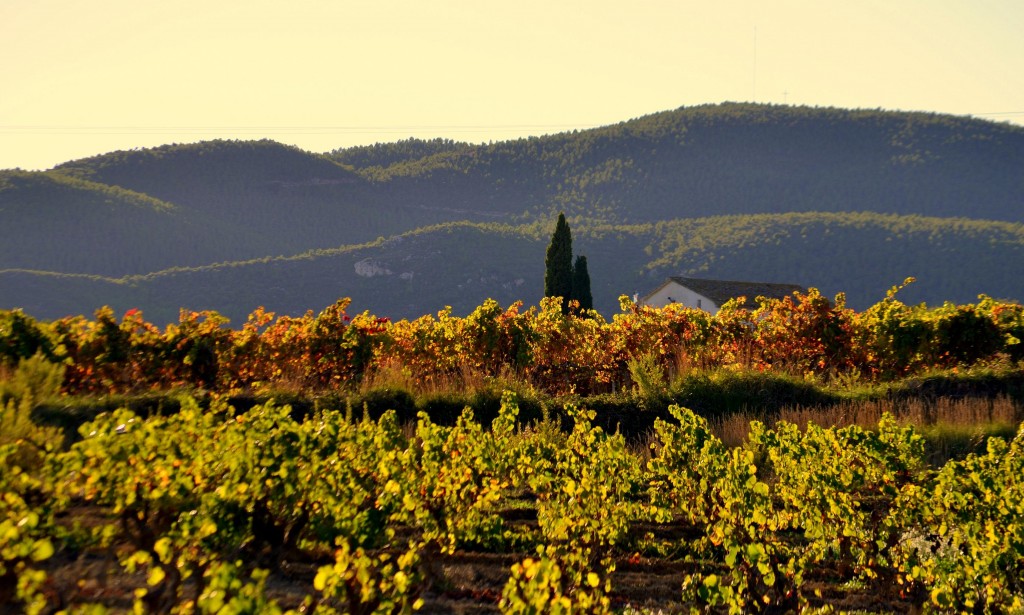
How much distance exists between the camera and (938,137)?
444 ft

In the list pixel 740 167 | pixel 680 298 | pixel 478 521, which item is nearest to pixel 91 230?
pixel 680 298

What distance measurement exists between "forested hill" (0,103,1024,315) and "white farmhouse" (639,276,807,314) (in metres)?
33.4

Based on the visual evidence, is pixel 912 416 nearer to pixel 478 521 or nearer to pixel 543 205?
pixel 478 521

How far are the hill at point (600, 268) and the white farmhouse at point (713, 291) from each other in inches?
1213

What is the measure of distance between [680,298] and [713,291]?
2.77m

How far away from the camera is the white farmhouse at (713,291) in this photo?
47719 millimetres

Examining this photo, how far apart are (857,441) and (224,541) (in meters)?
4.42

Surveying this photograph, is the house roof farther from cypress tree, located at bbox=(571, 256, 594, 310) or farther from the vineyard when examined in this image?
the vineyard

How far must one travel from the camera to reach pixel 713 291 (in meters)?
50.5

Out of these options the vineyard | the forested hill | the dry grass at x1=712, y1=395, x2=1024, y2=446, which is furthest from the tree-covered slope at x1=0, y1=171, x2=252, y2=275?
the vineyard

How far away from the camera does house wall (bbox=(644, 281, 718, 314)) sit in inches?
1966

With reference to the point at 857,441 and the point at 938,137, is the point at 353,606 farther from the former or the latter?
the point at 938,137

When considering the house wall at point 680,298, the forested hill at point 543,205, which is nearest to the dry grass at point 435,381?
the house wall at point 680,298

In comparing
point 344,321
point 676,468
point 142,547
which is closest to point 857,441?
point 676,468
